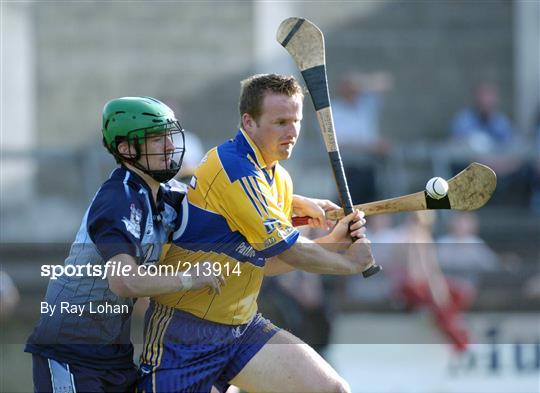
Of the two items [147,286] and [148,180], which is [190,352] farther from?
[148,180]

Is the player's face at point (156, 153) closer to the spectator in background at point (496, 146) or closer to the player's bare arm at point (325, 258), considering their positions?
the player's bare arm at point (325, 258)

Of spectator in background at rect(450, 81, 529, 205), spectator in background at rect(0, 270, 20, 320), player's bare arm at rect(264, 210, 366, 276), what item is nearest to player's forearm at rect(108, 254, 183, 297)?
player's bare arm at rect(264, 210, 366, 276)

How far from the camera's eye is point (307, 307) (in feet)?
28.4

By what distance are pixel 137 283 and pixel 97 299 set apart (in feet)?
1.24

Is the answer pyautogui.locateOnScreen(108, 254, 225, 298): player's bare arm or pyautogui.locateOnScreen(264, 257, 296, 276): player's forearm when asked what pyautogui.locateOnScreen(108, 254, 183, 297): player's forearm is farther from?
pyautogui.locateOnScreen(264, 257, 296, 276): player's forearm

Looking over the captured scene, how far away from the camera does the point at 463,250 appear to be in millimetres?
9461

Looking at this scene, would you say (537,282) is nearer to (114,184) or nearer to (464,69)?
(464,69)

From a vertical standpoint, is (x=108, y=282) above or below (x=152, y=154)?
below

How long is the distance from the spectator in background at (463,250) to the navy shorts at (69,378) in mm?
5016

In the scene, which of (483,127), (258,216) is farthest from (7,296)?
(483,127)

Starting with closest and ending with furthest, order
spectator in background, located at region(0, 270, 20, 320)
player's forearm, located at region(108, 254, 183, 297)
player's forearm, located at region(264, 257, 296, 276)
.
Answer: player's forearm, located at region(108, 254, 183, 297) → player's forearm, located at region(264, 257, 296, 276) → spectator in background, located at region(0, 270, 20, 320)

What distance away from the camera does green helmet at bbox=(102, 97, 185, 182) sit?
4.77 m

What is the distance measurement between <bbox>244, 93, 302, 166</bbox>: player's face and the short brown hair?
23 millimetres

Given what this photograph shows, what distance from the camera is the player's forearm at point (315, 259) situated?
493 centimetres
